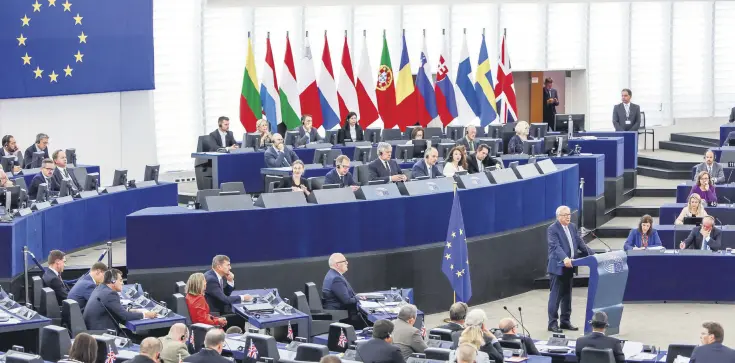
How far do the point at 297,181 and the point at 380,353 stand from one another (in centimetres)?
714

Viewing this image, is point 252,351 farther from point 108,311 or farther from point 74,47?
point 74,47

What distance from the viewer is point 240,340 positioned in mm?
12547

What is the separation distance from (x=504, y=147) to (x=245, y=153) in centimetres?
458

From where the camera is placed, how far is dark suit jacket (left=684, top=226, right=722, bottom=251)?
1802 centimetres

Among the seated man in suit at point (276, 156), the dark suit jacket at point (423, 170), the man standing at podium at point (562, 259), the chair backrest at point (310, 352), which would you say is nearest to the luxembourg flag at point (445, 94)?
the seated man in suit at point (276, 156)

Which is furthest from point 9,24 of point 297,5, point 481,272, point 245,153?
point 481,272

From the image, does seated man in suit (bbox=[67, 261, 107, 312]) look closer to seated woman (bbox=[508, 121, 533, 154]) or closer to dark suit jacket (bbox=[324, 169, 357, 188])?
dark suit jacket (bbox=[324, 169, 357, 188])

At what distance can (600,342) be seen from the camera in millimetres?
12398

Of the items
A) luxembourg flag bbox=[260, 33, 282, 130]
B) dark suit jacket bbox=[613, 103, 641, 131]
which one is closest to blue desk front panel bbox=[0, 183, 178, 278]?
luxembourg flag bbox=[260, 33, 282, 130]

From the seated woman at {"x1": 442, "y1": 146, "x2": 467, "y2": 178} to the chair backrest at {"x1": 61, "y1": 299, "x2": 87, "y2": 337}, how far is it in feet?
24.0

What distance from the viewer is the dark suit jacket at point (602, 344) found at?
12.3 meters

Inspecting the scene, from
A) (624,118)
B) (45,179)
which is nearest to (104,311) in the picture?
(45,179)

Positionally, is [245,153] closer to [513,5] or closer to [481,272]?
[481,272]

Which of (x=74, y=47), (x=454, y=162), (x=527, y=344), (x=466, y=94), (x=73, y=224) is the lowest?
(x=527, y=344)
